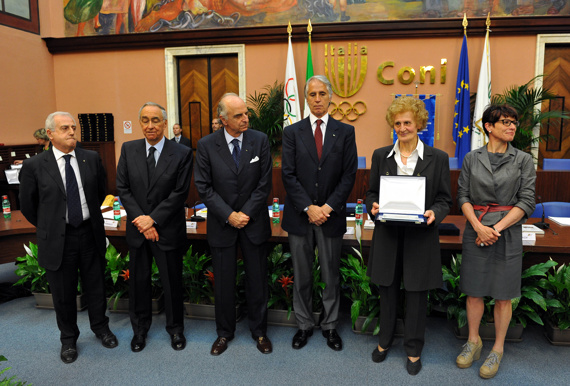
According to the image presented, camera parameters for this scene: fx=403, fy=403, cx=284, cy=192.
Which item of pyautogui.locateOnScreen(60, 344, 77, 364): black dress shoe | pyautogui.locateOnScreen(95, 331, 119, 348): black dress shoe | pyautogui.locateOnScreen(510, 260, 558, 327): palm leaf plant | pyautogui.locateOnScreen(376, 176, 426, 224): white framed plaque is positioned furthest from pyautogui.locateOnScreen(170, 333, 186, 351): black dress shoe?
pyautogui.locateOnScreen(510, 260, 558, 327): palm leaf plant

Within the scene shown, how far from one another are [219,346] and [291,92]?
519cm

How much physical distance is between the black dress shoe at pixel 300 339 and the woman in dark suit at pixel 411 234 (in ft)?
1.93

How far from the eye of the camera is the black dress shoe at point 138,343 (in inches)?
108

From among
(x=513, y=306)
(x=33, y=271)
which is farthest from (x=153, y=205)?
(x=513, y=306)

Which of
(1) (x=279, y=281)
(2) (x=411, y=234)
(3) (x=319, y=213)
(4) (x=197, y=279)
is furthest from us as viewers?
(4) (x=197, y=279)

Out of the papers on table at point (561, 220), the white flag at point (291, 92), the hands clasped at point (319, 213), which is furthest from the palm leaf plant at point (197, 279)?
the white flag at point (291, 92)

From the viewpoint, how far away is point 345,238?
2.92m

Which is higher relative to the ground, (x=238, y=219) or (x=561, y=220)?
(x=238, y=219)

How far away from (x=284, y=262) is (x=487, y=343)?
5.07ft

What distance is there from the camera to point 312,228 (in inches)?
105

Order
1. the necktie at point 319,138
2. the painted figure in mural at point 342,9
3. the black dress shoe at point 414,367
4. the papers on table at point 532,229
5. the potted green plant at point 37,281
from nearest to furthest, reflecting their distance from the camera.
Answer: the black dress shoe at point 414,367, the necktie at point 319,138, the papers on table at point 532,229, the potted green plant at point 37,281, the painted figure in mural at point 342,9

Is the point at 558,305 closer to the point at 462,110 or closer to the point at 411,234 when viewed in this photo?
the point at 411,234

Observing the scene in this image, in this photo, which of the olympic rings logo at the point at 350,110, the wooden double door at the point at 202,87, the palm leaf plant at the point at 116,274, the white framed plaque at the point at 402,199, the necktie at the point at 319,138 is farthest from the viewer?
the wooden double door at the point at 202,87

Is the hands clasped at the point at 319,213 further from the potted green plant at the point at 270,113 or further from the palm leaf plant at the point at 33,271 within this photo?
the potted green plant at the point at 270,113
